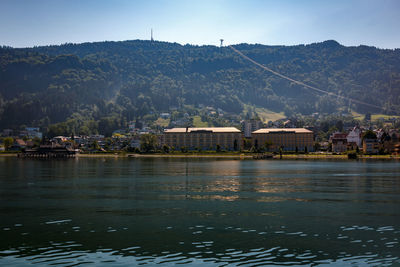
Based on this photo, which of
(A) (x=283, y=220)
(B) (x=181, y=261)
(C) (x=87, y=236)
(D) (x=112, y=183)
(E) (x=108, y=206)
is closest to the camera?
(B) (x=181, y=261)

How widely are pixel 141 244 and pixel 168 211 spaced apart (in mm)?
12653

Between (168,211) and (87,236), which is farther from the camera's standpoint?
(168,211)

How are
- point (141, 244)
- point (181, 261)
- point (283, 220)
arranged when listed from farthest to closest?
point (283, 220) < point (141, 244) < point (181, 261)

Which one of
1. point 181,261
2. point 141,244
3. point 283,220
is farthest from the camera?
point 283,220

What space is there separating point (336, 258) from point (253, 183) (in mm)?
43659

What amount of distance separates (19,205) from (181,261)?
83.7ft

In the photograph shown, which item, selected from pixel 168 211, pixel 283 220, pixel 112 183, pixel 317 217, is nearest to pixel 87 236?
pixel 168 211

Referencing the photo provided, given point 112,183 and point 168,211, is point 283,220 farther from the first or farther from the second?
point 112,183

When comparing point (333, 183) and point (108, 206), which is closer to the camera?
point (108, 206)

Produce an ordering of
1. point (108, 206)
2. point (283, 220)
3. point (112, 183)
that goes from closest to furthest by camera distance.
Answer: point (283, 220)
point (108, 206)
point (112, 183)

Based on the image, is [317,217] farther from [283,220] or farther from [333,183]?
[333,183]

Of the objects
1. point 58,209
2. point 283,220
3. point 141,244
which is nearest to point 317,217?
point 283,220

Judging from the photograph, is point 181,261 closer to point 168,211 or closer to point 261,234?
point 261,234

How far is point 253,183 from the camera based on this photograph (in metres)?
70.2
